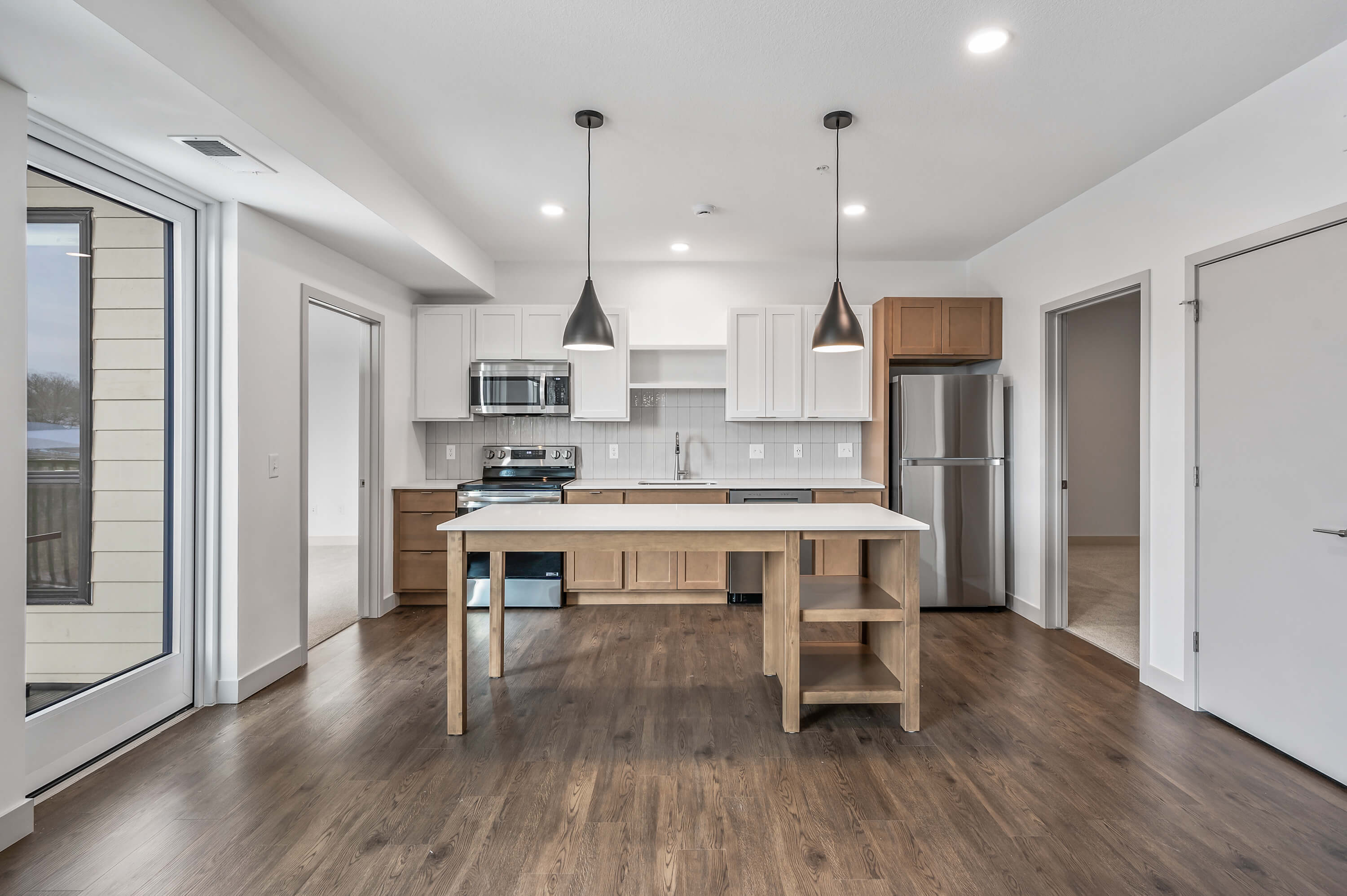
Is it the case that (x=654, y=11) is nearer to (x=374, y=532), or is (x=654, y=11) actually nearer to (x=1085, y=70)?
(x=1085, y=70)

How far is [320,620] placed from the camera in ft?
13.7

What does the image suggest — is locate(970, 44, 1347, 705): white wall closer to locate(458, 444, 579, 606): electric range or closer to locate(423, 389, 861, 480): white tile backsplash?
locate(423, 389, 861, 480): white tile backsplash

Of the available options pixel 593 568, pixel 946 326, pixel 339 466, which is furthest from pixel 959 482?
pixel 339 466

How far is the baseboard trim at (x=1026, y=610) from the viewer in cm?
400

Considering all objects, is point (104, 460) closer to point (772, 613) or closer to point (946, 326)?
point (772, 613)

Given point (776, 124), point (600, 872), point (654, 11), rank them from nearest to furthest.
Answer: point (600, 872), point (654, 11), point (776, 124)

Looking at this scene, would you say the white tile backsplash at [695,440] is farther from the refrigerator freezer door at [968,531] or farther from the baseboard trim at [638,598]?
the baseboard trim at [638,598]

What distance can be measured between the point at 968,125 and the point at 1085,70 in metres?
0.50

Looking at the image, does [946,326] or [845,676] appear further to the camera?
[946,326]

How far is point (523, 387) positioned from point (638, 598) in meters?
1.84

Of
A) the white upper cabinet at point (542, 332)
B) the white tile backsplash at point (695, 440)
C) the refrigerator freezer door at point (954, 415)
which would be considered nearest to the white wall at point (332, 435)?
the white tile backsplash at point (695, 440)

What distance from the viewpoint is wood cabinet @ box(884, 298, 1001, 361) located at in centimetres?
452

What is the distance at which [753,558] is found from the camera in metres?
4.53

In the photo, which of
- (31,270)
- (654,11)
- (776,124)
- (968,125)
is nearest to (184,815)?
(31,270)
